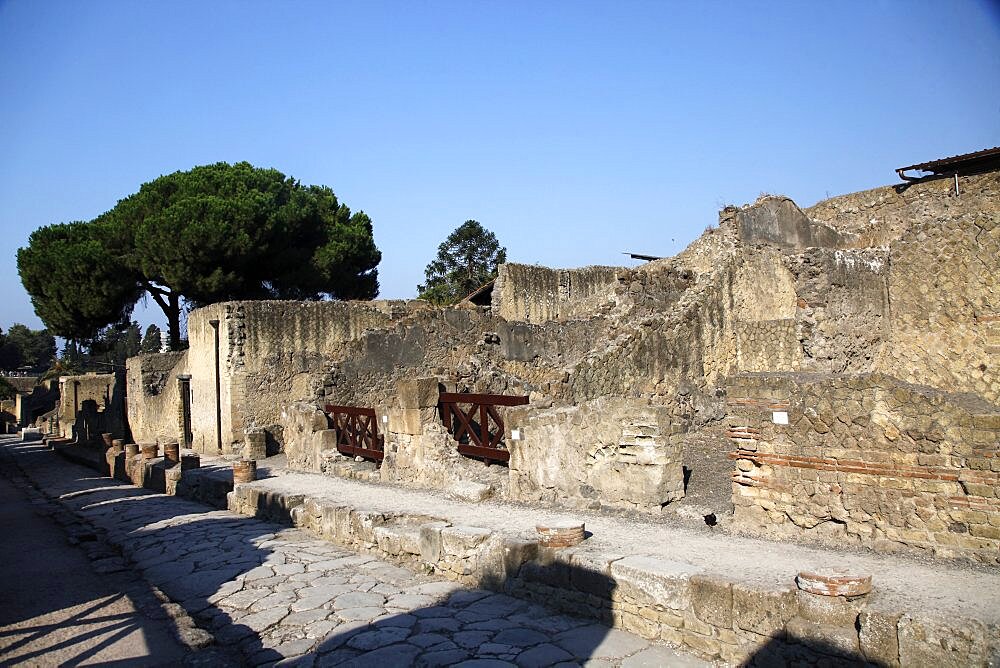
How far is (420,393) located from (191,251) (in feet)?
54.6

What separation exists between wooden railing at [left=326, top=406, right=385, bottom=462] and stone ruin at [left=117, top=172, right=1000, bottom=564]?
21cm

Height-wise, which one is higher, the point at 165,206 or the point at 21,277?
the point at 165,206

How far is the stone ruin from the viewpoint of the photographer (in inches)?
191

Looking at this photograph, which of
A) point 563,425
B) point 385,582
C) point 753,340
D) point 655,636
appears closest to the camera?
point 655,636

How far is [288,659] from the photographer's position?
4.33 m

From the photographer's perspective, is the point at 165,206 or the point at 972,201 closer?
the point at 972,201

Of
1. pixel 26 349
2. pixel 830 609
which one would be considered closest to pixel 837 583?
pixel 830 609

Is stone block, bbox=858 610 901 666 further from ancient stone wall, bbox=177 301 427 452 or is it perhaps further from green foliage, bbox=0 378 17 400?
green foliage, bbox=0 378 17 400

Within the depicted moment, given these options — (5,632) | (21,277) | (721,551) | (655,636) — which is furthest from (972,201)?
(21,277)

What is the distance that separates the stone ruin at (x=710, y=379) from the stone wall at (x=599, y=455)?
0.06 feet

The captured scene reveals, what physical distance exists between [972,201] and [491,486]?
1199 cm

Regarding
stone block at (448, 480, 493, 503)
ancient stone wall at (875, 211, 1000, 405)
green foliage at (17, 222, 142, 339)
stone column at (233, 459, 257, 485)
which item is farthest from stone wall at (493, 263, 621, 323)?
green foliage at (17, 222, 142, 339)

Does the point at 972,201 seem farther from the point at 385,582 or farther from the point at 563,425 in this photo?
the point at 385,582

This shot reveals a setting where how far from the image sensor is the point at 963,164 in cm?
1480
